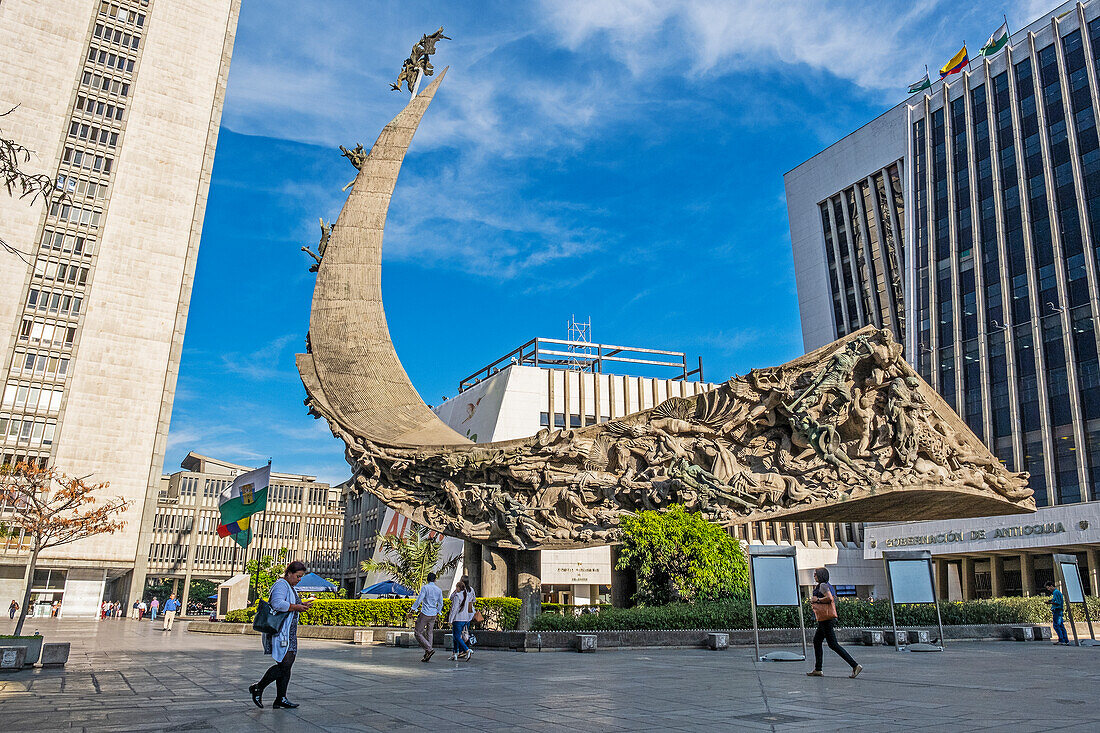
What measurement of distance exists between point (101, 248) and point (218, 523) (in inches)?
1783

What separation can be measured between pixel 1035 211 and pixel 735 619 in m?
39.0

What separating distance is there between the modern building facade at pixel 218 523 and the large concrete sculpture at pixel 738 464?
227 feet

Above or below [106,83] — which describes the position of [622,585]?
below

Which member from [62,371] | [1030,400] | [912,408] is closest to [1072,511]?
[1030,400]

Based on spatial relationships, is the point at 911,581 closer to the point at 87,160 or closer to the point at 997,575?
the point at 997,575

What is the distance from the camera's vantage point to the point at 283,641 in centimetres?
745

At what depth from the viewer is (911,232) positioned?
5084 cm

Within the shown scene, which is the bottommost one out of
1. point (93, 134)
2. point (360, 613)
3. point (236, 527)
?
point (360, 613)

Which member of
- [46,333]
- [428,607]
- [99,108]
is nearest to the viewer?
[428,607]

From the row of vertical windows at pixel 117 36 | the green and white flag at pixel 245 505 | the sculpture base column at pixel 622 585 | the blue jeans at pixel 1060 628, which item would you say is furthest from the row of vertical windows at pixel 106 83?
the blue jeans at pixel 1060 628

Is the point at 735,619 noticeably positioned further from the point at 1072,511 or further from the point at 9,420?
the point at 9,420

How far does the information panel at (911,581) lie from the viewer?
583 inches

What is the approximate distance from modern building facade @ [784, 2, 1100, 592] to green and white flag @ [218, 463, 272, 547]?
108ft

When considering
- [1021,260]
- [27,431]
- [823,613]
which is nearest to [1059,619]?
[823,613]
